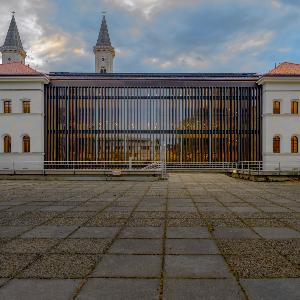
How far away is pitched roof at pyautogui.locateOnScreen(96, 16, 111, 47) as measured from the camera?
9550 cm

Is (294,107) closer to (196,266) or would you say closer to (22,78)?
(22,78)

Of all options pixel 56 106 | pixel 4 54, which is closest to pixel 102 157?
pixel 56 106

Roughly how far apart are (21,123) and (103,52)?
192 ft

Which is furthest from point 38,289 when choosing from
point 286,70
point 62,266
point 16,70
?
point 286,70

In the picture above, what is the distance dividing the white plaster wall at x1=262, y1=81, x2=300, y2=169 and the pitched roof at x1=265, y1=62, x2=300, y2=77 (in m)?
1.07

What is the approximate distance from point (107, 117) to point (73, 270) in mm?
44225

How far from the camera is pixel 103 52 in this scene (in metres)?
95.5

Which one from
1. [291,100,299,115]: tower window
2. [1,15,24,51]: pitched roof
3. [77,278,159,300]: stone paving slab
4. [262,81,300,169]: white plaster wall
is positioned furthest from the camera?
[1,15,24,51]: pitched roof

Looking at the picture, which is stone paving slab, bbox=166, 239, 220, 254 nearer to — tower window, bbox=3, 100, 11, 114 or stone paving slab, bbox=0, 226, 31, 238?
stone paving slab, bbox=0, 226, 31, 238

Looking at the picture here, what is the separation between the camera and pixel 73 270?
4.61m

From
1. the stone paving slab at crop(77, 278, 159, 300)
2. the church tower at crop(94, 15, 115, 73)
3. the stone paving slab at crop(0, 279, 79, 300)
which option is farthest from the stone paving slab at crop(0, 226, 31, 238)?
the church tower at crop(94, 15, 115, 73)

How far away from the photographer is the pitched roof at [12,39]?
93.6 metres

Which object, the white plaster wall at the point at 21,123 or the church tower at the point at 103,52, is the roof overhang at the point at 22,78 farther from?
the church tower at the point at 103,52

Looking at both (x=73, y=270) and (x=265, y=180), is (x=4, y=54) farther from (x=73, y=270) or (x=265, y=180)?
(x=73, y=270)
